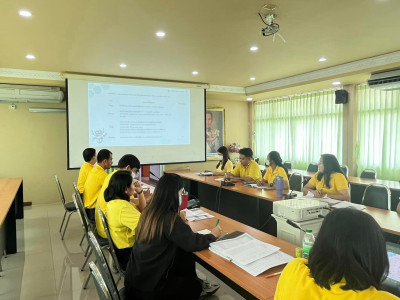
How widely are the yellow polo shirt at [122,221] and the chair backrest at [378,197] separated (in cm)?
272

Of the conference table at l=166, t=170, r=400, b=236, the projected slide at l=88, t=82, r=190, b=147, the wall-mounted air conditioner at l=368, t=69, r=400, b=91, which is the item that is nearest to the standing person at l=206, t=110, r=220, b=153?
the projected slide at l=88, t=82, r=190, b=147

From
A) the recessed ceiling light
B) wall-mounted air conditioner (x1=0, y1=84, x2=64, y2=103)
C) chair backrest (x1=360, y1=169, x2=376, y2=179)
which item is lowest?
chair backrest (x1=360, y1=169, x2=376, y2=179)

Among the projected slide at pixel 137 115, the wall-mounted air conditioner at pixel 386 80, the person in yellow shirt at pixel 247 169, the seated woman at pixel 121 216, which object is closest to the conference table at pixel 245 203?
the person in yellow shirt at pixel 247 169

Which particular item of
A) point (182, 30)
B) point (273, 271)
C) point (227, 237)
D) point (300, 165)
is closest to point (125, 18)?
point (182, 30)

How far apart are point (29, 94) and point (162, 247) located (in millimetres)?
5375

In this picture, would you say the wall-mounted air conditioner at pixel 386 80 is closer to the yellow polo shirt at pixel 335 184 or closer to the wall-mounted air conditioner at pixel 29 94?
the yellow polo shirt at pixel 335 184

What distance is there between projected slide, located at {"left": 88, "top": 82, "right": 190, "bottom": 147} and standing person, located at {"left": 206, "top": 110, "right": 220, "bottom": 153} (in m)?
1.59

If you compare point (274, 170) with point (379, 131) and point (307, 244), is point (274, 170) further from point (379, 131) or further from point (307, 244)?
point (379, 131)

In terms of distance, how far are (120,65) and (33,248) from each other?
3139 mm

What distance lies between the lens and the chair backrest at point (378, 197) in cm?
317

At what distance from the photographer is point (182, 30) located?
3412 mm

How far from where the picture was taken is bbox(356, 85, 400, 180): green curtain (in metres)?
5.46

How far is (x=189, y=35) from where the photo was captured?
3580 millimetres

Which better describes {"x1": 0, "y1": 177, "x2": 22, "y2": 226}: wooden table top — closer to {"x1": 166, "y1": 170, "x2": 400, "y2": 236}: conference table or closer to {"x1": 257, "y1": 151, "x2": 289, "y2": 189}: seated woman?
{"x1": 166, "y1": 170, "x2": 400, "y2": 236}: conference table
